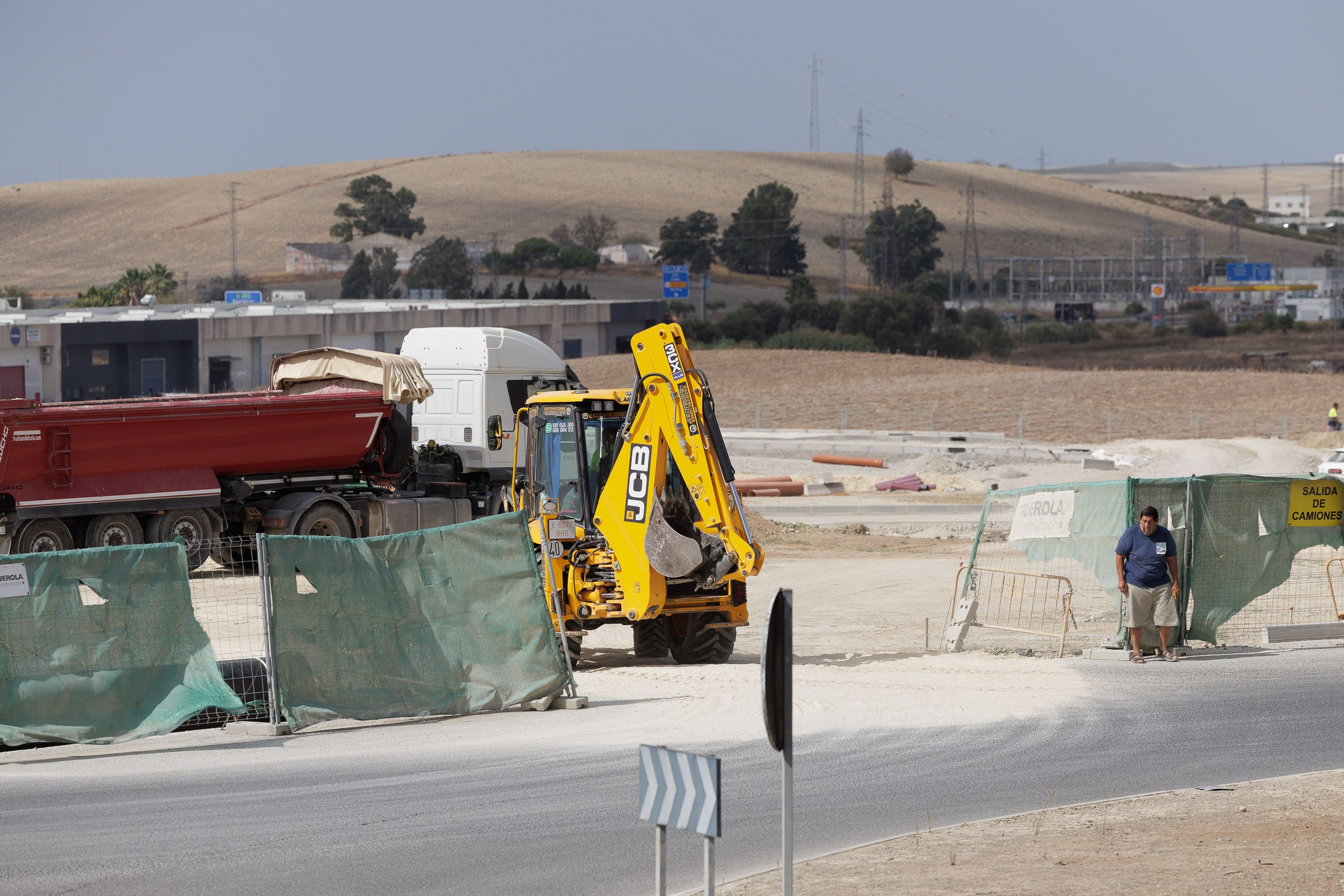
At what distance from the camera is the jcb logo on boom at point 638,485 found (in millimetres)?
15148

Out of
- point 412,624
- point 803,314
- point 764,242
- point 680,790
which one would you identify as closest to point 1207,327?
point 803,314

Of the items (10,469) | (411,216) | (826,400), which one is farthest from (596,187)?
(10,469)

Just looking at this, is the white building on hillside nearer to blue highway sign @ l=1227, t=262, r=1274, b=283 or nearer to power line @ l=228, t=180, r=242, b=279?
power line @ l=228, t=180, r=242, b=279

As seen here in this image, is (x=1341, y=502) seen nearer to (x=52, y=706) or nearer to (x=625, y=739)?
(x=625, y=739)

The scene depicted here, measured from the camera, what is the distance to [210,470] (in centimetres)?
2394

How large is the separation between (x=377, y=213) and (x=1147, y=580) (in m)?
152

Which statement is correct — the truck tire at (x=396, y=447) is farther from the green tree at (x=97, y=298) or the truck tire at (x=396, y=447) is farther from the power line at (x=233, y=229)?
the power line at (x=233, y=229)

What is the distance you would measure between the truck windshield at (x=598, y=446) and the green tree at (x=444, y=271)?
363 feet

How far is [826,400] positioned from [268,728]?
5151cm

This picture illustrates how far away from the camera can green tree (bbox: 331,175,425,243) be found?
161 meters

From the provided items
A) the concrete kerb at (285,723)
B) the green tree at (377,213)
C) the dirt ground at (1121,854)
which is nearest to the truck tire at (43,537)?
the concrete kerb at (285,723)

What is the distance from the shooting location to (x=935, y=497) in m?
38.4

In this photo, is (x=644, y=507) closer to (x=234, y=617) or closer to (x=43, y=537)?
(x=234, y=617)

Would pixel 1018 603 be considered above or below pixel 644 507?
below
